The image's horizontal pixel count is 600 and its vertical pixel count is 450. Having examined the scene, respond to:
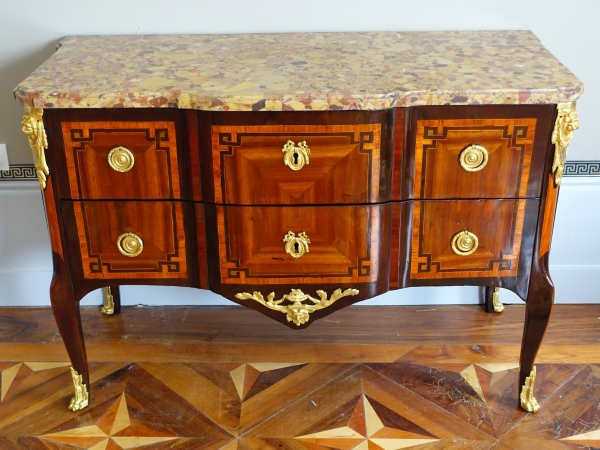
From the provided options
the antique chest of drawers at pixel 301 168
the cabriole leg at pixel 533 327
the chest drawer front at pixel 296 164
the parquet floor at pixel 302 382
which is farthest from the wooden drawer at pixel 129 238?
the cabriole leg at pixel 533 327

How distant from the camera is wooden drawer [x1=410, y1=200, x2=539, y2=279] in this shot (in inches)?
52.3

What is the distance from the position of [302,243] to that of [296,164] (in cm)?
17

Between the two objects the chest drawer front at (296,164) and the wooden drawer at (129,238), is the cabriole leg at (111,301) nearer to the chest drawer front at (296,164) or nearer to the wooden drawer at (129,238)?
the wooden drawer at (129,238)

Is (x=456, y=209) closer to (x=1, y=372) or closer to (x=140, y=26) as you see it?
(x=140, y=26)

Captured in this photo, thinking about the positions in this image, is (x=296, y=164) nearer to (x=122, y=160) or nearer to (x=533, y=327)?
(x=122, y=160)

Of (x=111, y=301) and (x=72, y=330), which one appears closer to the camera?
(x=72, y=330)

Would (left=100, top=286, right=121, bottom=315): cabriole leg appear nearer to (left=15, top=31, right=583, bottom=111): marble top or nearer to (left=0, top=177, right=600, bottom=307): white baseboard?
(left=0, top=177, right=600, bottom=307): white baseboard

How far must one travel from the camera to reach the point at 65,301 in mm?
1437

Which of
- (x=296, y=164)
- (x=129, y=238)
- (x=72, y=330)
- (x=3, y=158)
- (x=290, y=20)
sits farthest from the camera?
(x=3, y=158)

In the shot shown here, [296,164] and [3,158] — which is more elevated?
[296,164]

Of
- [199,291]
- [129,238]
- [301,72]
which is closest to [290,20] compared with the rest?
[301,72]

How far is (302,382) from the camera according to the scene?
5.37 ft

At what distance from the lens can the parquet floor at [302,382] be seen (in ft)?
4.85

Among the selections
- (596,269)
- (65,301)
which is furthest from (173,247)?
(596,269)
